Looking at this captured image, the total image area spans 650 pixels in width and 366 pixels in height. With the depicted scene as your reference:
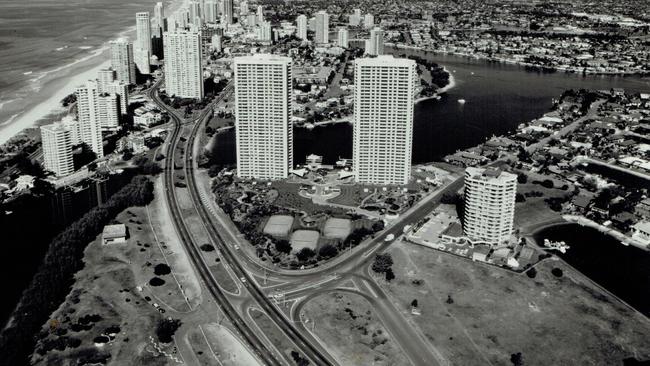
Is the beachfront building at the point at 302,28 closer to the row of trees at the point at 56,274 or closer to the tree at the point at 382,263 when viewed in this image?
the row of trees at the point at 56,274

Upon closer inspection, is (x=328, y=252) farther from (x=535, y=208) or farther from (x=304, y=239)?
(x=535, y=208)

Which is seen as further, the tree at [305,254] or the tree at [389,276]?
the tree at [305,254]

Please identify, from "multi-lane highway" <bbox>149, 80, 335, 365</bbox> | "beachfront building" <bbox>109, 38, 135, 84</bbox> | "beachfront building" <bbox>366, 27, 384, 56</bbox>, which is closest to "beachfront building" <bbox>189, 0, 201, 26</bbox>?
"beachfront building" <bbox>366, 27, 384, 56</bbox>

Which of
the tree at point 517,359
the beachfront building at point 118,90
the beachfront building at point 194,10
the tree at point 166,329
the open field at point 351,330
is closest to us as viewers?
the tree at point 517,359

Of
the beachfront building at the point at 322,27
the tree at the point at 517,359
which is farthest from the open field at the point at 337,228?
the beachfront building at the point at 322,27

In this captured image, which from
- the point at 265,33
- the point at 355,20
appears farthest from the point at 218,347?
the point at 355,20

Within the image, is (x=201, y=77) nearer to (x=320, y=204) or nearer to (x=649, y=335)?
(x=320, y=204)

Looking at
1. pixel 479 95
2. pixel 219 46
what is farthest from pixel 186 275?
pixel 219 46
